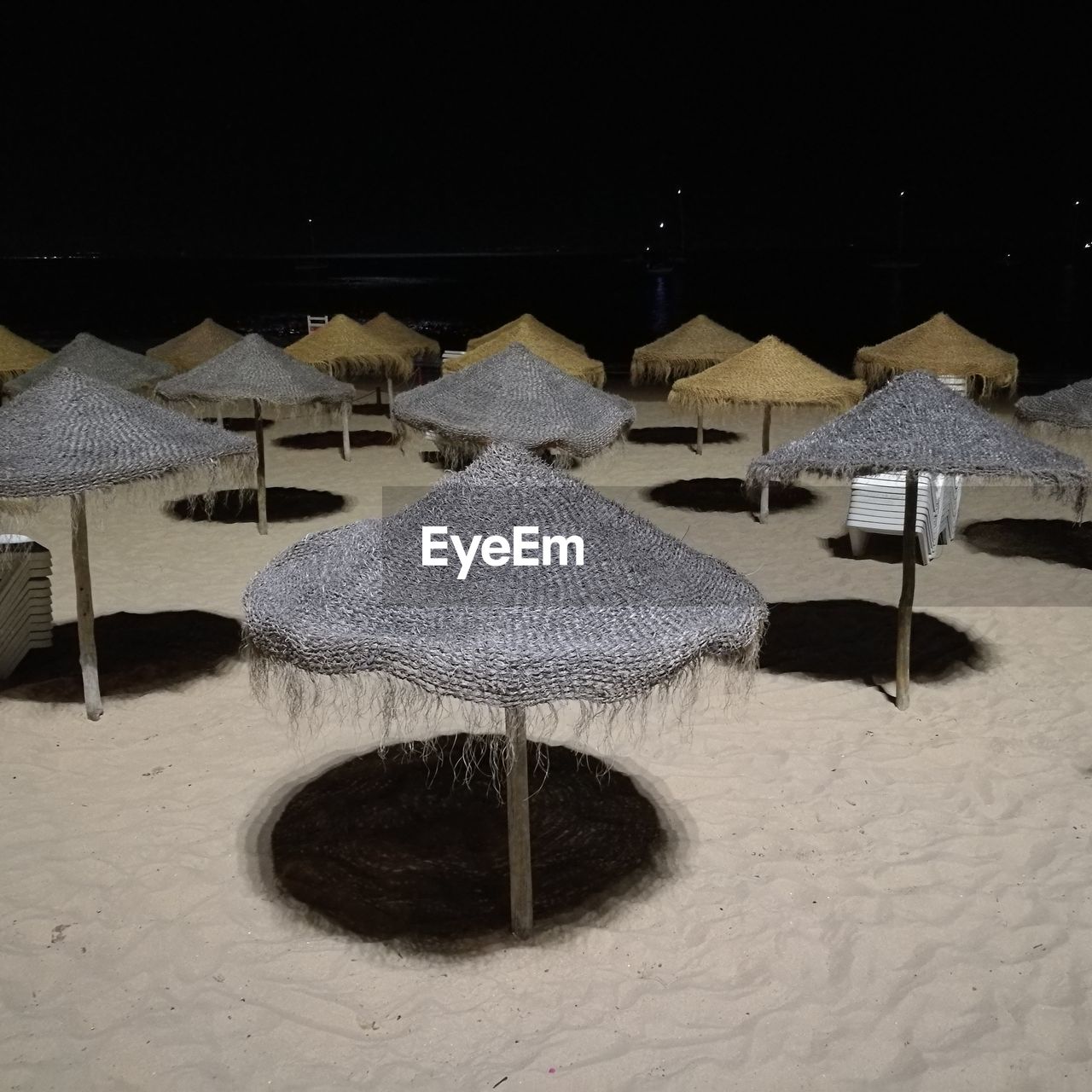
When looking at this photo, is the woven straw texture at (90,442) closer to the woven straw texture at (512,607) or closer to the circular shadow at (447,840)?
the woven straw texture at (512,607)

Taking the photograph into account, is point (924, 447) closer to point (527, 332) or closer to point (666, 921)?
point (666, 921)

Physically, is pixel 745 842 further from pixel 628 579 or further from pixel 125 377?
pixel 125 377

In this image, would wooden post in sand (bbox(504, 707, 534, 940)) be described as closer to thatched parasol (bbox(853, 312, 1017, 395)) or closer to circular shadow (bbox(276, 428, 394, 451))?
thatched parasol (bbox(853, 312, 1017, 395))

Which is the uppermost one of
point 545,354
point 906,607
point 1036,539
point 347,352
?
point 545,354

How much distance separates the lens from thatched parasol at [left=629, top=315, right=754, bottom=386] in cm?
1404

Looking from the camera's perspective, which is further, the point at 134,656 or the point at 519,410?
the point at 519,410

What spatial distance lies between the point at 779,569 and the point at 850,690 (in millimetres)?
2705

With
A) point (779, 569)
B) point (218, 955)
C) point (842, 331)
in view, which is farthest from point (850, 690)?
point (842, 331)

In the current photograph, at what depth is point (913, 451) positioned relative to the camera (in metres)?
5.89

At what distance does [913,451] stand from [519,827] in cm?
317

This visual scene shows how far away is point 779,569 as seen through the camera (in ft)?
30.6

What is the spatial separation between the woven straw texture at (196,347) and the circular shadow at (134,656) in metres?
7.60

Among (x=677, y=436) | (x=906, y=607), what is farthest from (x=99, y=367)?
(x=906, y=607)

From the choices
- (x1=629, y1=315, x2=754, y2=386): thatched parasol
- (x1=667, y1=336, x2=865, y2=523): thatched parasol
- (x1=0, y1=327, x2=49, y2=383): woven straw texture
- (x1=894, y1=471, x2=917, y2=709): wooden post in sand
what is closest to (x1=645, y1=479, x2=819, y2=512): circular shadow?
(x1=667, y1=336, x2=865, y2=523): thatched parasol
